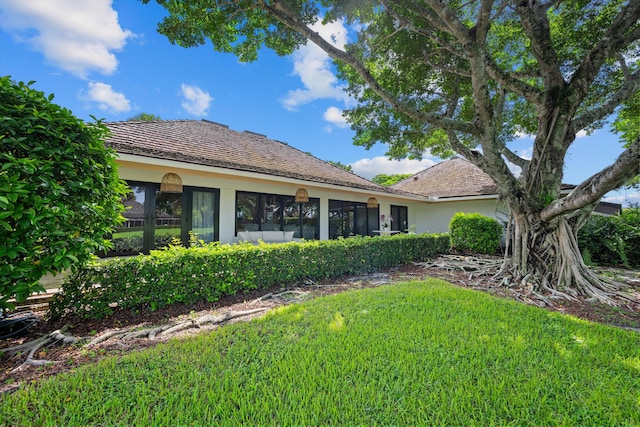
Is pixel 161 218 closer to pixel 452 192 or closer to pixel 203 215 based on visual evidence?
pixel 203 215

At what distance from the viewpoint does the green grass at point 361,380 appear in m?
1.71

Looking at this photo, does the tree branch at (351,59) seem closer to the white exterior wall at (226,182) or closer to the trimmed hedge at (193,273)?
the trimmed hedge at (193,273)

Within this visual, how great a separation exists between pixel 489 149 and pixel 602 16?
5004 mm

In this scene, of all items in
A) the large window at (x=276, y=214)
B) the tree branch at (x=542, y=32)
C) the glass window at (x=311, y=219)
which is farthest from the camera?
the glass window at (x=311, y=219)

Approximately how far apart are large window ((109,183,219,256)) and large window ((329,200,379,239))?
5.55 metres

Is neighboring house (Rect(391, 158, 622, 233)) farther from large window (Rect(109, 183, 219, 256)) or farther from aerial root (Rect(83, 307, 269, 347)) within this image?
aerial root (Rect(83, 307, 269, 347))

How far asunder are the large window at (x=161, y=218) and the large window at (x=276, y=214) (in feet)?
3.20

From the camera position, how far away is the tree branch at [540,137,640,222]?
3.88m

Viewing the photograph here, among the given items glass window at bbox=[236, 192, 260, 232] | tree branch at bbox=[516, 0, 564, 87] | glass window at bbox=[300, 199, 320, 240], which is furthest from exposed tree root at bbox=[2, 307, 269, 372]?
tree branch at bbox=[516, 0, 564, 87]

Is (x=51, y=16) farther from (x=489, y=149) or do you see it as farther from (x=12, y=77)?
(x=489, y=149)

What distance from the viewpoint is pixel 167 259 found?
438cm

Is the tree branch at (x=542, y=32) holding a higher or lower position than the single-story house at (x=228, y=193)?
higher

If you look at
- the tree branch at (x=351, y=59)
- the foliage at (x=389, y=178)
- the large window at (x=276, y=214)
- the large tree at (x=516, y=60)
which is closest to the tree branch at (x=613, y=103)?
the large tree at (x=516, y=60)

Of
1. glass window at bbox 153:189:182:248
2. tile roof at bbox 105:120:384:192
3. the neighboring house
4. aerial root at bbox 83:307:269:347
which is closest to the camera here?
aerial root at bbox 83:307:269:347
